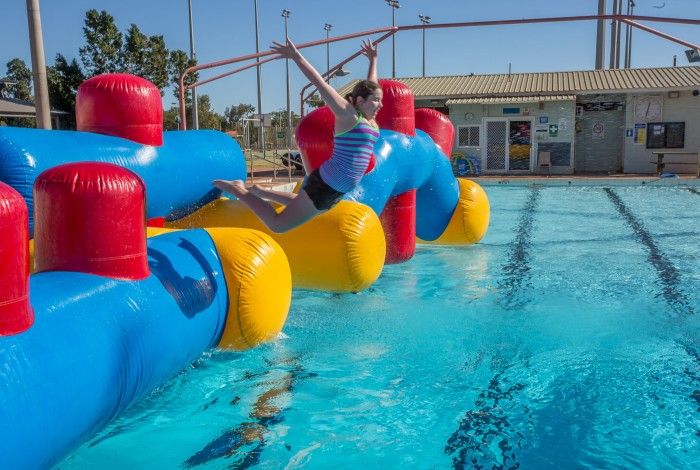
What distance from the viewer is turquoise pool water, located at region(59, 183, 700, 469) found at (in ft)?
9.84

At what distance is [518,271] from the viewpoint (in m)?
6.85

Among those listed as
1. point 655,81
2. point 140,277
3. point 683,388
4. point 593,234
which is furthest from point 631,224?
point 655,81

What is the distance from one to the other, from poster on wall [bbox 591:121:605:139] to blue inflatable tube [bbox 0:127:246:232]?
50.7 feet

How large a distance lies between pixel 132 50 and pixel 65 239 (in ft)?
68.2

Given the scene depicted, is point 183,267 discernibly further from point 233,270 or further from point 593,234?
point 593,234

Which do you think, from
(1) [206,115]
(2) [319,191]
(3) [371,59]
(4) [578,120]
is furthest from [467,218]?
(1) [206,115]

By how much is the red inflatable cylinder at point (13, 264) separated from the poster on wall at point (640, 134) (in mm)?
18523

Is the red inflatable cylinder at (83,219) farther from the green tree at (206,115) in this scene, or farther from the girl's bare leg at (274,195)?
the green tree at (206,115)

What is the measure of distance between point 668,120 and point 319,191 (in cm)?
1686

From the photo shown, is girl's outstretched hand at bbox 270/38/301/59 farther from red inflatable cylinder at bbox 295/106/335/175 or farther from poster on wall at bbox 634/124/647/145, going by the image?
poster on wall at bbox 634/124/647/145

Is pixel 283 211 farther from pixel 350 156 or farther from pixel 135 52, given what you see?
pixel 135 52

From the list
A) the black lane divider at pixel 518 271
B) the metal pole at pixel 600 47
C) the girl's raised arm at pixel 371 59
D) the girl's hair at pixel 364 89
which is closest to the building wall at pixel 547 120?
the metal pole at pixel 600 47

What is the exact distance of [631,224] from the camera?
9883 mm

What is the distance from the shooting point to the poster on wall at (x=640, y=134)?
59.7 ft
